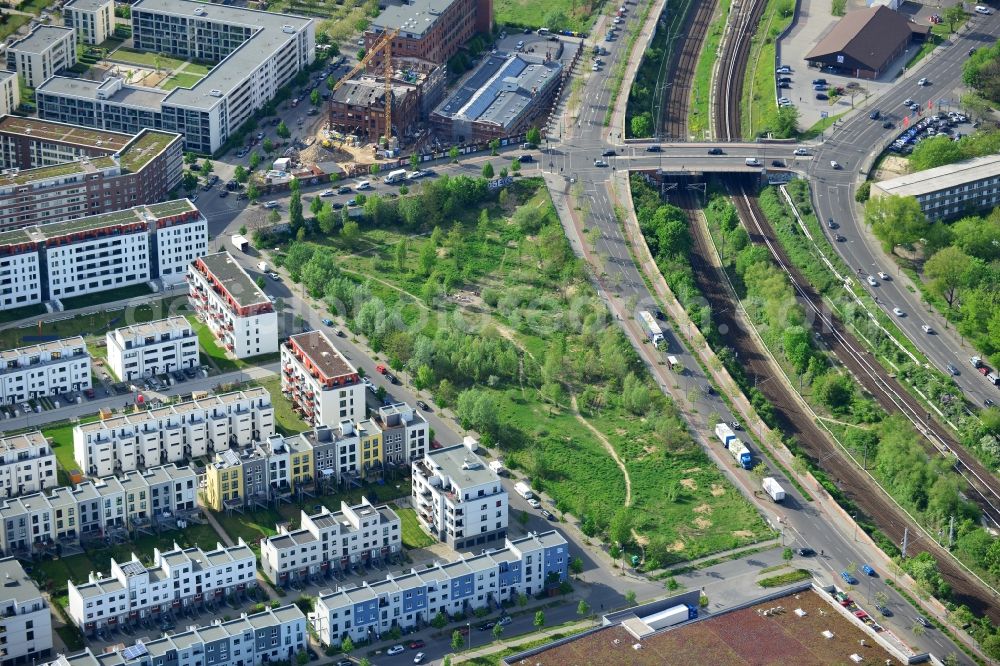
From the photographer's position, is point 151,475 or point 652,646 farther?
point 151,475

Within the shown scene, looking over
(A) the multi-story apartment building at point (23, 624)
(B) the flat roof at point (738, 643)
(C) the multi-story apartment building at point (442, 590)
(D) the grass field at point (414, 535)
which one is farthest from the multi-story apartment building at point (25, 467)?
(B) the flat roof at point (738, 643)

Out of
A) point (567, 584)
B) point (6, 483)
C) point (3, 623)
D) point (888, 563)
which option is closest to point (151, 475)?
point (6, 483)

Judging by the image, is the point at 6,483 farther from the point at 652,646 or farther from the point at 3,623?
the point at 652,646

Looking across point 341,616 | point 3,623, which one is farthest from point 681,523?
point 3,623

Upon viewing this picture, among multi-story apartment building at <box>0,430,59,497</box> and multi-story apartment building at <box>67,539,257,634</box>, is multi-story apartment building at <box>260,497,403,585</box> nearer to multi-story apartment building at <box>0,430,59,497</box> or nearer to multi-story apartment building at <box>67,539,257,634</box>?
multi-story apartment building at <box>67,539,257,634</box>

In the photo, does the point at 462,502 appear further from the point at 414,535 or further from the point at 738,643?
the point at 738,643
